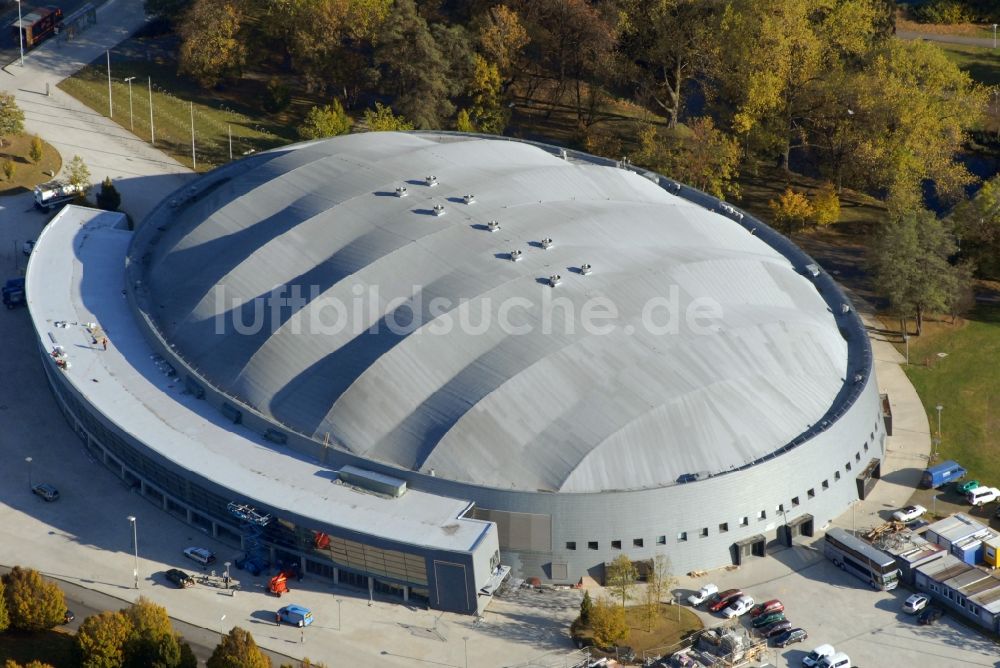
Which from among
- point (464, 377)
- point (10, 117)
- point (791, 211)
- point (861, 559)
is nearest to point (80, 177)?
point (10, 117)

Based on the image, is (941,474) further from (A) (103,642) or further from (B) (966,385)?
(A) (103,642)

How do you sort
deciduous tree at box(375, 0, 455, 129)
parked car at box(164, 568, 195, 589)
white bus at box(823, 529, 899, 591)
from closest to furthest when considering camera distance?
1. parked car at box(164, 568, 195, 589)
2. white bus at box(823, 529, 899, 591)
3. deciduous tree at box(375, 0, 455, 129)

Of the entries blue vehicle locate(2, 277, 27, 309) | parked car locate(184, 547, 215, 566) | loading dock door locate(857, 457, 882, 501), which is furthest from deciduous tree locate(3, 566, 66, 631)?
loading dock door locate(857, 457, 882, 501)

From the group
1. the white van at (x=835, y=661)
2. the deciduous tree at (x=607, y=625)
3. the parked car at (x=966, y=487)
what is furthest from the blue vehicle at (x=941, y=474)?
the deciduous tree at (x=607, y=625)

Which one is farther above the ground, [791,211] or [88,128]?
[88,128]

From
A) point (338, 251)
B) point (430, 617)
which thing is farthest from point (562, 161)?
point (430, 617)

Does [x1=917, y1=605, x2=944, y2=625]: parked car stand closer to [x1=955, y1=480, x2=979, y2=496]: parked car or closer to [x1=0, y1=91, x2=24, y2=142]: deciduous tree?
[x1=955, y1=480, x2=979, y2=496]: parked car

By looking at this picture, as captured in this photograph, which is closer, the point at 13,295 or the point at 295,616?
the point at 295,616

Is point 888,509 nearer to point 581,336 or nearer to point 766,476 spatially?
point 766,476
